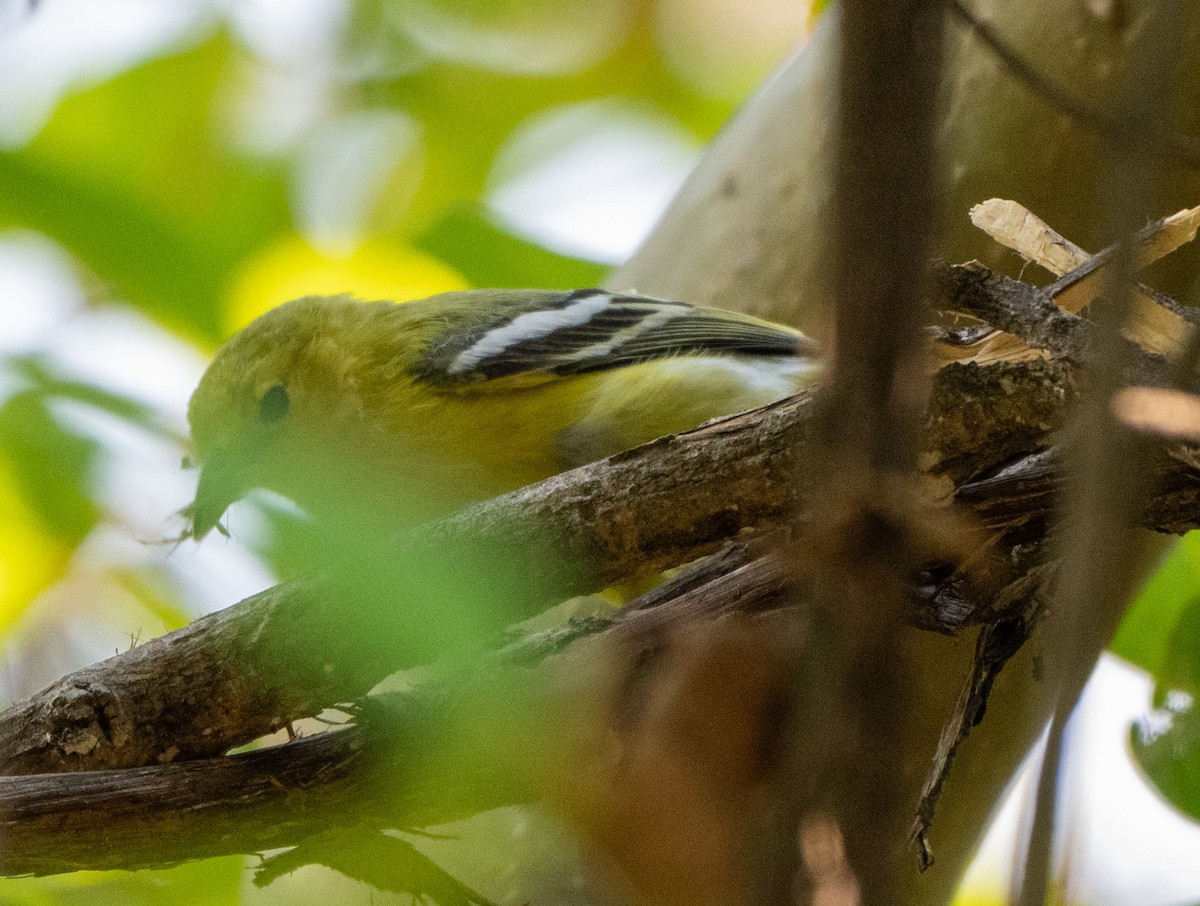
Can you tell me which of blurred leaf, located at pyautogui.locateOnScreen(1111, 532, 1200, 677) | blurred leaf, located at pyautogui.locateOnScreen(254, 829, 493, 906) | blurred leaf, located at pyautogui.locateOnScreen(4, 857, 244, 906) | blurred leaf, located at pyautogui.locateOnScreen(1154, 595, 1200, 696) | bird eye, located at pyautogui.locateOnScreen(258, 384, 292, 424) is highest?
bird eye, located at pyautogui.locateOnScreen(258, 384, 292, 424)

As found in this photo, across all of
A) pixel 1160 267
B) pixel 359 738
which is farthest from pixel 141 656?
pixel 1160 267

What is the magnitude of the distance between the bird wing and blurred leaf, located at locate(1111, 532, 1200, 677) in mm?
1069

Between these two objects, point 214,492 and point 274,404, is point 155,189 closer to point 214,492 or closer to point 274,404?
point 274,404

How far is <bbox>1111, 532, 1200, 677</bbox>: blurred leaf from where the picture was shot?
2811mm

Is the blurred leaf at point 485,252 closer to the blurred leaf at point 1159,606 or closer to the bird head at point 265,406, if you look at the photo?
the bird head at point 265,406

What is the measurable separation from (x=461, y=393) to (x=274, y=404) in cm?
57

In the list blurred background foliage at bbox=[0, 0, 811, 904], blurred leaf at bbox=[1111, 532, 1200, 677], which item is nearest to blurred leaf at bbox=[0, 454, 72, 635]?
blurred background foliage at bbox=[0, 0, 811, 904]

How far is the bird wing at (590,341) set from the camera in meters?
3.01

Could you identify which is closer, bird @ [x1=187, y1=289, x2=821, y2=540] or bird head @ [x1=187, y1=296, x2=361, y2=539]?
bird @ [x1=187, y1=289, x2=821, y2=540]

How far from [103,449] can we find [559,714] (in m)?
1.06

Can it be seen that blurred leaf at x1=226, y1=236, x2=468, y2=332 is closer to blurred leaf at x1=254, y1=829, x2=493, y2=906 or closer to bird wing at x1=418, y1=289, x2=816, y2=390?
bird wing at x1=418, y1=289, x2=816, y2=390

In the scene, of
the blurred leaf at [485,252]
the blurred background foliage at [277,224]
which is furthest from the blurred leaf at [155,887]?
the blurred leaf at [485,252]

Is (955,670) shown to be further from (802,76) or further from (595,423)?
(802,76)

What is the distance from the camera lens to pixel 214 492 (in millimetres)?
3010
